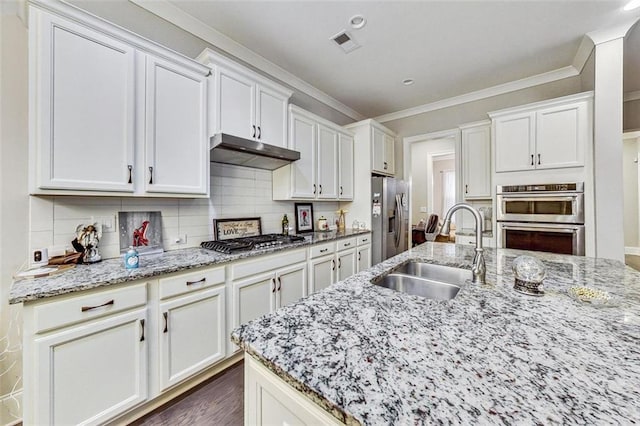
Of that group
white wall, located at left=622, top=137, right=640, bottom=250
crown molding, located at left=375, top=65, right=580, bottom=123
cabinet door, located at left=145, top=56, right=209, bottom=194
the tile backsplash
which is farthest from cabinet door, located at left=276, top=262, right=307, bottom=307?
white wall, located at left=622, top=137, right=640, bottom=250

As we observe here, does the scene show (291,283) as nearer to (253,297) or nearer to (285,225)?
(253,297)

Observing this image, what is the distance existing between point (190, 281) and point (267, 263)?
0.62 meters

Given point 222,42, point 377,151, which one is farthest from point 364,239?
point 222,42

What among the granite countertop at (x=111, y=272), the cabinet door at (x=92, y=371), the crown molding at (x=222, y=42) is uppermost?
the crown molding at (x=222, y=42)

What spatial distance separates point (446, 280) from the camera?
1.50 metres

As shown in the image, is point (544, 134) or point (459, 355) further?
point (544, 134)

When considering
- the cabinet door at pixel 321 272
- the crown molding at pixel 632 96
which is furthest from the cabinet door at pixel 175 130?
the crown molding at pixel 632 96

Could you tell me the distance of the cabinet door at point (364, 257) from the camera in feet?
10.6

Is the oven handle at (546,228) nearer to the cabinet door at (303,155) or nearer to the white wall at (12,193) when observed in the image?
the cabinet door at (303,155)

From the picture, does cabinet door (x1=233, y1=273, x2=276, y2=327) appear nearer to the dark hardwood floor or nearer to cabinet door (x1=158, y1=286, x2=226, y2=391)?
cabinet door (x1=158, y1=286, x2=226, y2=391)

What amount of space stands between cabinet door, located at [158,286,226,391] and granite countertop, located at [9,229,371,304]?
218 millimetres

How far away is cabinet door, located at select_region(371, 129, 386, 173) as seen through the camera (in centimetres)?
354

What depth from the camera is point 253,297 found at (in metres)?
1.98

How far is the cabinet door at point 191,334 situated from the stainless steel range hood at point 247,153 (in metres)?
1.09
